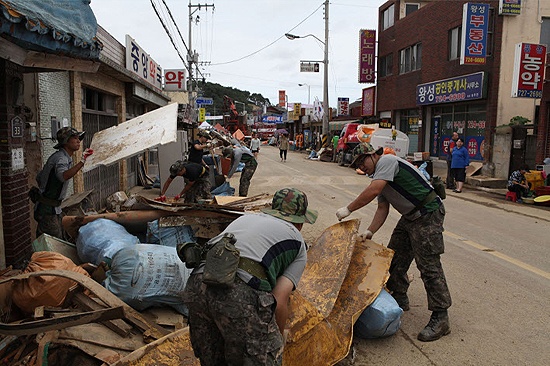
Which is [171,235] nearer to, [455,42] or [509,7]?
[509,7]

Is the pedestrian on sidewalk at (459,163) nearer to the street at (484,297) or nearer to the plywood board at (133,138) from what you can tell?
the street at (484,297)

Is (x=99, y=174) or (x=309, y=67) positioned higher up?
(x=309, y=67)

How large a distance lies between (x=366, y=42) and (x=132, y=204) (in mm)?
24507

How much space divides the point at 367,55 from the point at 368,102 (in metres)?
2.98

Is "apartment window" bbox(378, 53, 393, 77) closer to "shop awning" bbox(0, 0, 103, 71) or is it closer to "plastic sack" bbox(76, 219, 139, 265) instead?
"plastic sack" bbox(76, 219, 139, 265)

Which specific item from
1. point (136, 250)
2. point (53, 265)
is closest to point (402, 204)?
point (136, 250)

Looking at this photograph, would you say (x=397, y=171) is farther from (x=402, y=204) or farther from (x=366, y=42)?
(x=366, y=42)

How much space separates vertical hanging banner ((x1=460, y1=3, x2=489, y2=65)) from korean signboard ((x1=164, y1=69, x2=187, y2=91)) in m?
11.4

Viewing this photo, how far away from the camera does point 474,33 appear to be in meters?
17.1

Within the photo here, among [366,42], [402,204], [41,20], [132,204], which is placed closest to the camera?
[41,20]

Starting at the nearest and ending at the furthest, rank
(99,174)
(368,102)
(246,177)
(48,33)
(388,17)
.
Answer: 1. (48,33)
2. (99,174)
3. (246,177)
4. (388,17)
5. (368,102)

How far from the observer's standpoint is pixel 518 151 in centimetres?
1605

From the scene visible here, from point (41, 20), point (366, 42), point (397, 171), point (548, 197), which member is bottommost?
point (548, 197)

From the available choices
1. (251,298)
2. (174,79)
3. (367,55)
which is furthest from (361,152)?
(367,55)
